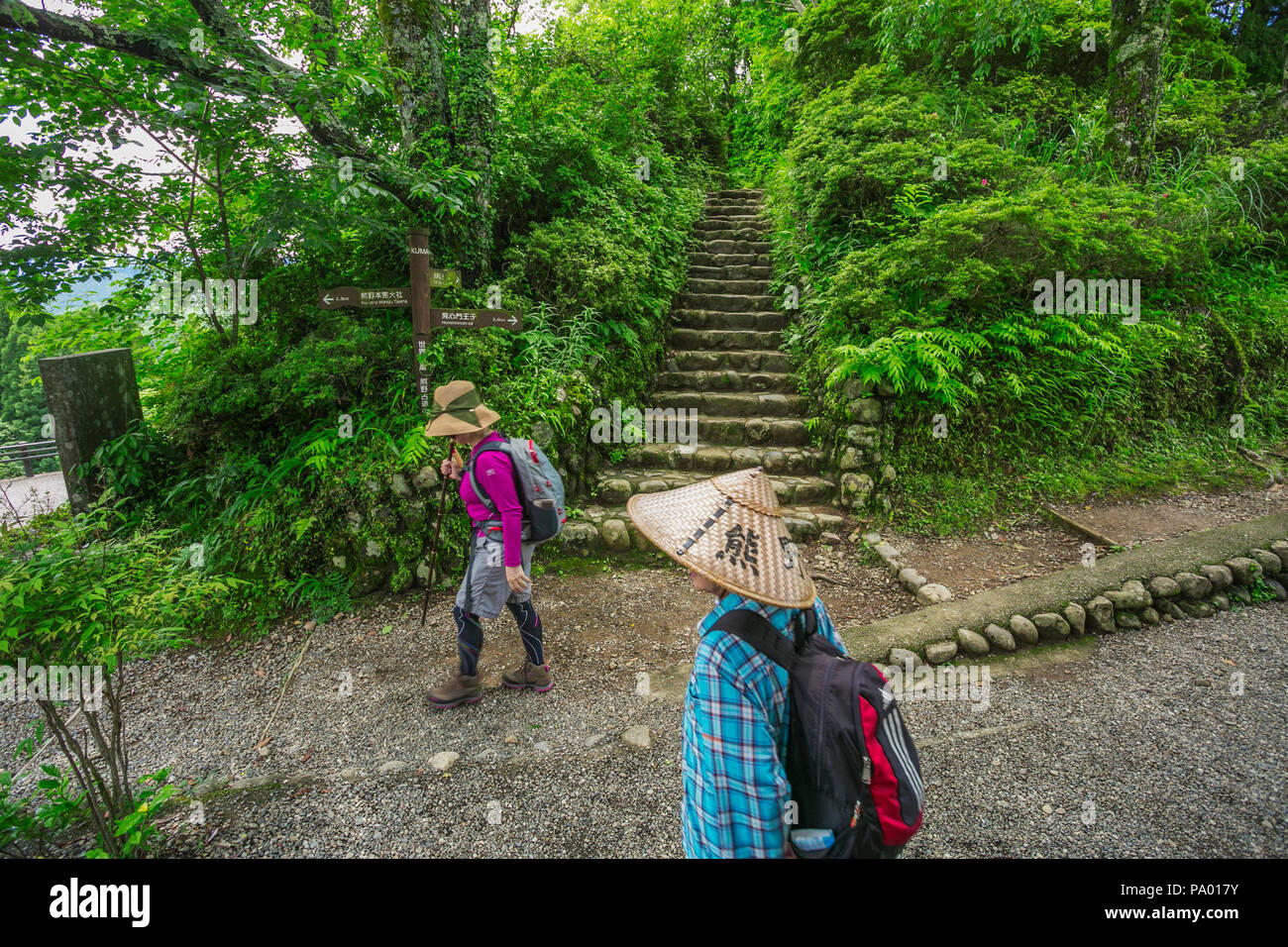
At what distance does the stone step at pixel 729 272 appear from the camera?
8766 mm

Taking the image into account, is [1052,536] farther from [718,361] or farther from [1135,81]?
[1135,81]

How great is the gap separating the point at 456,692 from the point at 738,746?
2.61m

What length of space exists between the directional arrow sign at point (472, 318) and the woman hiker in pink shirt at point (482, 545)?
1.86 metres

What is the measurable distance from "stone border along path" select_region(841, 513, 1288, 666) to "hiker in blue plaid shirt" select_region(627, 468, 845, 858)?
8.11ft

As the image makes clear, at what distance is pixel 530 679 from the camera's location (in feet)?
11.7

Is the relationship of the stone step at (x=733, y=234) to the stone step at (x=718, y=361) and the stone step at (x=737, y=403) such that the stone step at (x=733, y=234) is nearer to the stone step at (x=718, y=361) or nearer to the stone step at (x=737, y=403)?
the stone step at (x=718, y=361)

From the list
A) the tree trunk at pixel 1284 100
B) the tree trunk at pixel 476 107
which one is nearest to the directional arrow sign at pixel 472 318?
the tree trunk at pixel 476 107

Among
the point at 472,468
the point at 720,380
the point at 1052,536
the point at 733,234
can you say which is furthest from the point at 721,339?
the point at 472,468

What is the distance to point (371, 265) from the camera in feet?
18.2

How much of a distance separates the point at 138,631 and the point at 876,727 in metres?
3.04

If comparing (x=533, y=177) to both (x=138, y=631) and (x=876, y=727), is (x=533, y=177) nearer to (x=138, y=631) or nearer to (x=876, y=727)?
(x=138, y=631)

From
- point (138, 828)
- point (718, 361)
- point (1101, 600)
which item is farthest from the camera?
point (718, 361)

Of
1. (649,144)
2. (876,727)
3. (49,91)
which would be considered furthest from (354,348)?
(649,144)

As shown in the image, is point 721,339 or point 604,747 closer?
point 604,747
